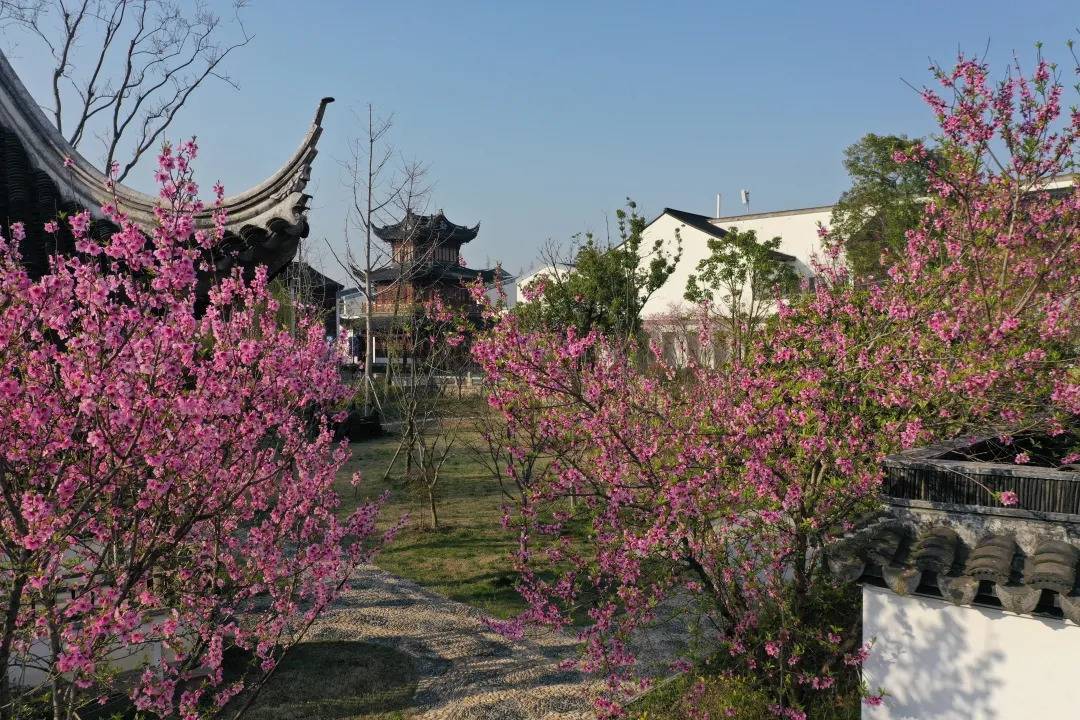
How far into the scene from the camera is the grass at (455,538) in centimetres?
1098

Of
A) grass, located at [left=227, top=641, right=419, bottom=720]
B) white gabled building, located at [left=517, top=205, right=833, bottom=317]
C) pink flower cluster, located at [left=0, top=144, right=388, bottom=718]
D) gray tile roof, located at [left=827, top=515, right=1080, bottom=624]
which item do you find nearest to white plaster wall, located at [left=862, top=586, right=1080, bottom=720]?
gray tile roof, located at [left=827, top=515, right=1080, bottom=624]

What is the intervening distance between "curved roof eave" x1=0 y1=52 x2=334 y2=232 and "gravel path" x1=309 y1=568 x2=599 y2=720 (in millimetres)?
4895

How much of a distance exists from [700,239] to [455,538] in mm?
41228

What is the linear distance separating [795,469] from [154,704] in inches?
186

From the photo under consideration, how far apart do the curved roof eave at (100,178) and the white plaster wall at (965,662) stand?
565cm

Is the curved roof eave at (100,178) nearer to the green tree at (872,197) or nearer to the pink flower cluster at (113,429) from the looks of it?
the pink flower cluster at (113,429)

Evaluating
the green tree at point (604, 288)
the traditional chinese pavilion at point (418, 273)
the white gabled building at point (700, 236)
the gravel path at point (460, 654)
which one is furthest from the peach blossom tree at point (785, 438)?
the white gabled building at point (700, 236)

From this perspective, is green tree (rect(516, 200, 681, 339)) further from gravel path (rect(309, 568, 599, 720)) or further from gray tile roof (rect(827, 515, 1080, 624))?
gray tile roof (rect(827, 515, 1080, 624))

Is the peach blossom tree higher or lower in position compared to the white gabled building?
lower

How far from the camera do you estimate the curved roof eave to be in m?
6.76

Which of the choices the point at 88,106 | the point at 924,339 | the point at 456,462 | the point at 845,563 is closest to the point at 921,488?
the point at 845,563

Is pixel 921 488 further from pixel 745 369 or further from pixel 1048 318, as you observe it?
pixel 1048 318

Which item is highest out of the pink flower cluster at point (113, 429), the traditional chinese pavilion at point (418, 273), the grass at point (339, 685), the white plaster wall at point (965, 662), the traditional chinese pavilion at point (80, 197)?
the traditional chinese pavilion at point (418, 273)

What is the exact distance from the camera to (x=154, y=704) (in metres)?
4.76
